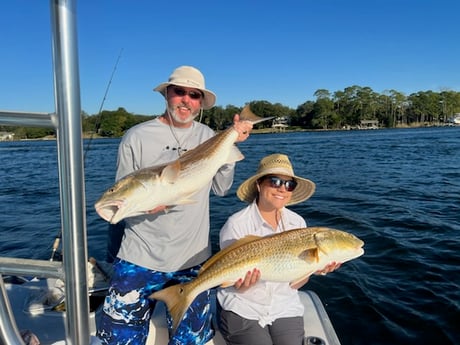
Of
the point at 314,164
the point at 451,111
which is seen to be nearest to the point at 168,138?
the point at 314,164

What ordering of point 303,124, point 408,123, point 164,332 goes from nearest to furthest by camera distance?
point 164,332
point 303,124
point 408,123

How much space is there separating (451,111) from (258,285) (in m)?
139

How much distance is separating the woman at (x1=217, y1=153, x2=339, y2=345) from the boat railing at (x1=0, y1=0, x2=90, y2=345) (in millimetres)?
1825

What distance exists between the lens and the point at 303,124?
4363 inches

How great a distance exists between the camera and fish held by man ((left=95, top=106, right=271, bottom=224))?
2.53 metres

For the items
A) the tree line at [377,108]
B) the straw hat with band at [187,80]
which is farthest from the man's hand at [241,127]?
the tree line at [377,108]

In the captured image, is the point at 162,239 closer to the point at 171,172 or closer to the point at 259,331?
the point at 171,172

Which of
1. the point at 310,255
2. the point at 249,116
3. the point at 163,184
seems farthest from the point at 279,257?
the point at 249,116

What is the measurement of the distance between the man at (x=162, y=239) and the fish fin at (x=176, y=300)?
0.76 ft

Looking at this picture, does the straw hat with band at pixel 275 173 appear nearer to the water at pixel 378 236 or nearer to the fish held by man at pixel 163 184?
the fish held by man at pixel 163 184

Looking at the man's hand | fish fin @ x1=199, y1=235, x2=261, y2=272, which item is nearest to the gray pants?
fish fin @ x1=199, y1=235, x2=261, y2=272

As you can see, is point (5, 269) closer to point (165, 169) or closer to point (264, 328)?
point (165, 169)

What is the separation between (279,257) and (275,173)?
76 cm

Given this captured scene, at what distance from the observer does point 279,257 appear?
290cm
